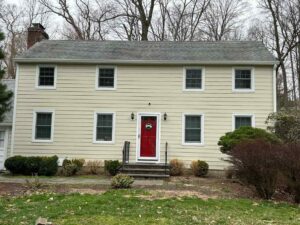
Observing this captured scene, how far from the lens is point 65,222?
7.21 metres

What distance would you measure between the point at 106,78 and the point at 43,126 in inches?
143

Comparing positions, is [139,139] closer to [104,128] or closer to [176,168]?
[104,128]

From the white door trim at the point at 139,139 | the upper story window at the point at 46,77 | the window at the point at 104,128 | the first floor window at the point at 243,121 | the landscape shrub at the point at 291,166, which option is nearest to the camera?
the landscape shrub at the point at 291,166

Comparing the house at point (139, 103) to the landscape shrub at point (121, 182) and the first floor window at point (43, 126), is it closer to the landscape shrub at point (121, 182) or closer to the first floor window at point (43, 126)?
the first floor window at point (43, 126)

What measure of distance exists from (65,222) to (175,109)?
10.6m

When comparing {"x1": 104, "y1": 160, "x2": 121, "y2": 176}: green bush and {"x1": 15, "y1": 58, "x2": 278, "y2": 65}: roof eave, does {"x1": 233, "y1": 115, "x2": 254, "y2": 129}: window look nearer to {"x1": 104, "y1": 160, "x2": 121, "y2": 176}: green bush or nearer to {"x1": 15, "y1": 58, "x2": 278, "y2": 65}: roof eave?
{"x1": 15, "y1": 58, "x2": 278, "y2": 65}: roof eave

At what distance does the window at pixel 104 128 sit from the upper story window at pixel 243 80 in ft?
19.0

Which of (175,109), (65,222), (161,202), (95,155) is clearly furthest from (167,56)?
(65,222)

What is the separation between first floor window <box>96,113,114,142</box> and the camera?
17.4 m

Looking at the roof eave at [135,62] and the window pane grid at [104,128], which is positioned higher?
the roof eave at [135,62]

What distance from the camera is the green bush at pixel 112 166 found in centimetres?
1577

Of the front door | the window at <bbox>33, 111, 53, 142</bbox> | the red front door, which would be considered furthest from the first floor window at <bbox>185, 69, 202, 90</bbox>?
the front door

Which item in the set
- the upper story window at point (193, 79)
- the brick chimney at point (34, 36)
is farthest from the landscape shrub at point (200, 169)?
the brick chimney at point (34, 36)

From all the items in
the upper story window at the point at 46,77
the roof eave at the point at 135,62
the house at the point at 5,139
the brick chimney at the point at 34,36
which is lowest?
the house at the point at 5,139
